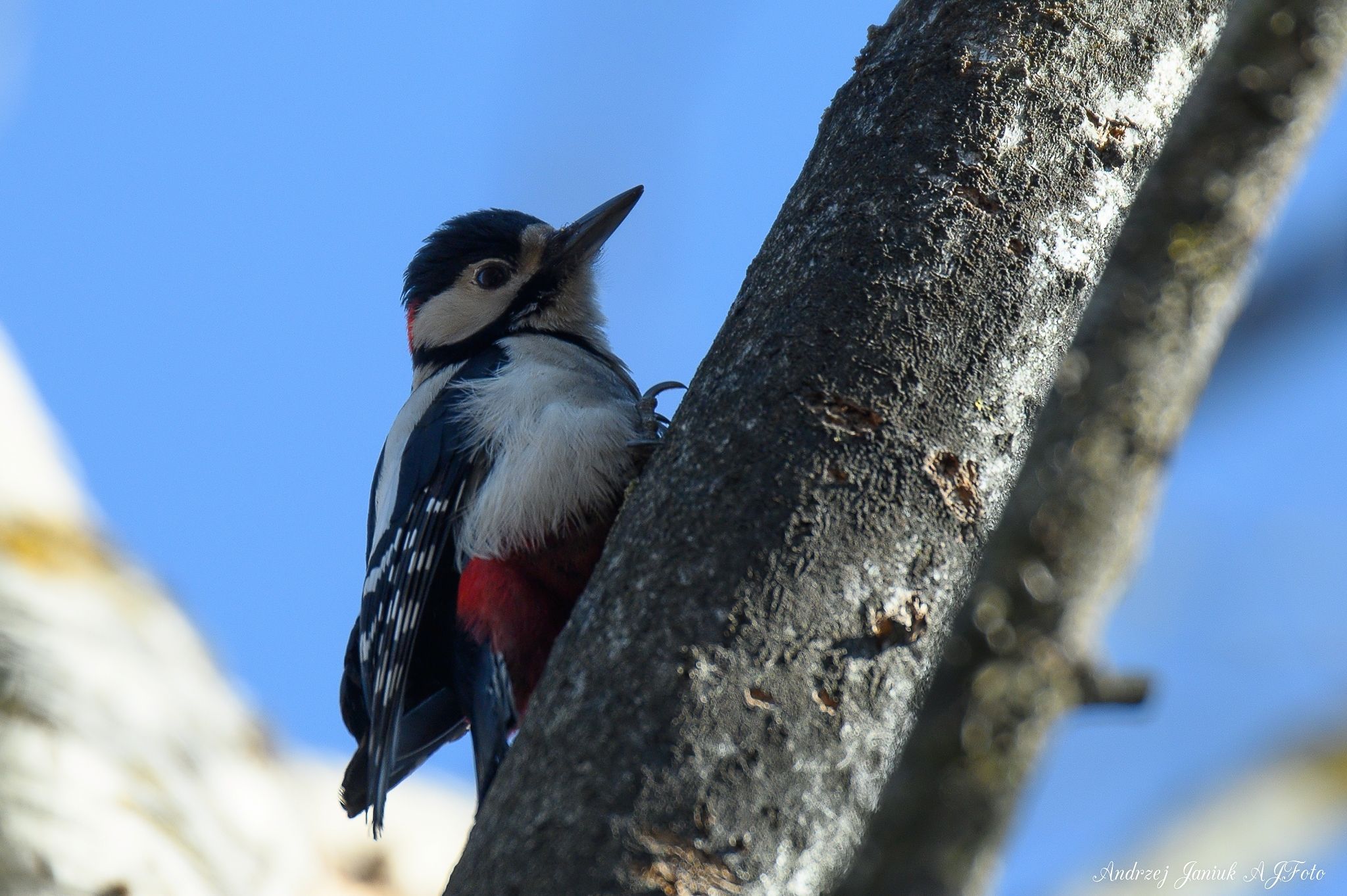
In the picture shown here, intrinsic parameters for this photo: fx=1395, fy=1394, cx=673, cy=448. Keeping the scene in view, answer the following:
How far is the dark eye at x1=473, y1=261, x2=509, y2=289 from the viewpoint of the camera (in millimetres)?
4910

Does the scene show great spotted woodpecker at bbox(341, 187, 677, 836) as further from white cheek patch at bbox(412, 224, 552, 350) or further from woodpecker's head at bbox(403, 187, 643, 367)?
white cheek patch at bbox(412, 224, 552, 350)

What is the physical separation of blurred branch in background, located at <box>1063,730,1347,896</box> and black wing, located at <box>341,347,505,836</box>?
8.33 ft

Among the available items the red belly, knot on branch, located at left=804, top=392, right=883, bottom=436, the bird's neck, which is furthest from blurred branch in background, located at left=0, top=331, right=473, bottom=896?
the bird's neck

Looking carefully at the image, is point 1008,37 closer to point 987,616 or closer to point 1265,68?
point 1265,68

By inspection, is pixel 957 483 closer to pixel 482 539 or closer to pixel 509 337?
pixel 482 539

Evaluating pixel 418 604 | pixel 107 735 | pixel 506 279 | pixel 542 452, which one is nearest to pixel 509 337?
pixel 506 279

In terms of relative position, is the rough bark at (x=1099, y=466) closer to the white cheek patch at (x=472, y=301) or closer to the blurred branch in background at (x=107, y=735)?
the blurred branch in background at (x=107, y=735)

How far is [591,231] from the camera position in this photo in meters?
4.87

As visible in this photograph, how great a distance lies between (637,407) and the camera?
3742 millimetres

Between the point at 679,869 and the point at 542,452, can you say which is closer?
the point at 679,869

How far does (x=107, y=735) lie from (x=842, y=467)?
139cm

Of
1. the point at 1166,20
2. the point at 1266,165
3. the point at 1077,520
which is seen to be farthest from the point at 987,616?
the point at 1166,20

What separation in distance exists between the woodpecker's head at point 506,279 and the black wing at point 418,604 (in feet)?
2.73

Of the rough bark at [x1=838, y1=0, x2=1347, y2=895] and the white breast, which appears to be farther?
the white breast
